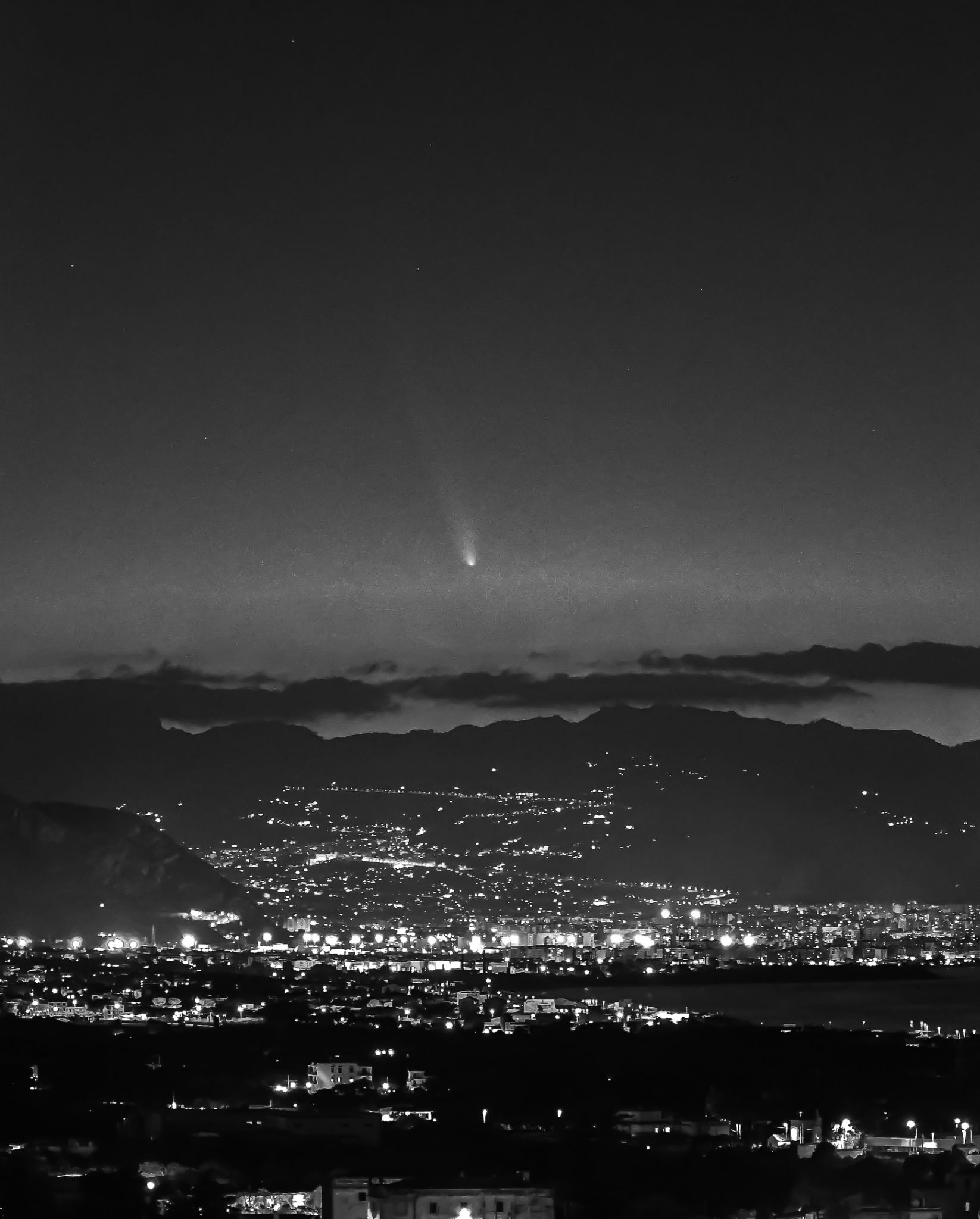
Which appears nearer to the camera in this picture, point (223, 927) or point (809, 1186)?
point (809, 1186)

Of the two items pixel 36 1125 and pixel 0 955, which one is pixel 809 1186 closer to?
pixel 36 1125

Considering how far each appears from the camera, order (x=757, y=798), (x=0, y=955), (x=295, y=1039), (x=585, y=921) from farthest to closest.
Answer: (x=757, y=798), (x=585, y=921), (x=0, y=955), (x=295, y=1039)

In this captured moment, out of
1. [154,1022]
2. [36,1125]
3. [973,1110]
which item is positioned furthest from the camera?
[154,1022]

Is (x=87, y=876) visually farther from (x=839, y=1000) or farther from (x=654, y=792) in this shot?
(x=654, y=792)

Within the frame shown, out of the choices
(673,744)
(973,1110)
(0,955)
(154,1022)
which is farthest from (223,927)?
(673,744)

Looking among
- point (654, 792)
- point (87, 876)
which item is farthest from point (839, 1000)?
point (654, 792)

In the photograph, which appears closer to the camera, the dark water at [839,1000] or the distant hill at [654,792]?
the dark water at [839,1000]
